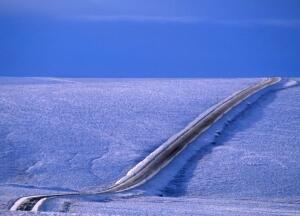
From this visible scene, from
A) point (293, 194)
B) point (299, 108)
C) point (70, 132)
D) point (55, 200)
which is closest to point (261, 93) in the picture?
point (299, 108)

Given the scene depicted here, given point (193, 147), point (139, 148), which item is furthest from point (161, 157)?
point (139, 148)

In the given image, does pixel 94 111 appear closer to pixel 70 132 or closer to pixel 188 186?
pixel 70 132

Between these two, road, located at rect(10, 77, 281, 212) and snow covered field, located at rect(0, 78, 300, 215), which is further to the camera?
snow covered field, located at rect(0, 78, 300, 215)

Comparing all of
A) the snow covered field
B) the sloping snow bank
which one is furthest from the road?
the snow covered field

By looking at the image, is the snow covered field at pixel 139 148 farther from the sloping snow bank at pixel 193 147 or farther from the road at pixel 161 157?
the road at pixel 161 157

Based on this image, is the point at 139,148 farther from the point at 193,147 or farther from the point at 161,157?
the point at 161,157

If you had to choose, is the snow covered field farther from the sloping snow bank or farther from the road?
the road
